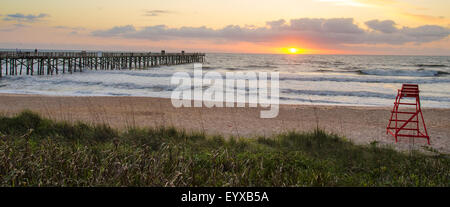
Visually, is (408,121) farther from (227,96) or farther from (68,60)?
→ (68,60)

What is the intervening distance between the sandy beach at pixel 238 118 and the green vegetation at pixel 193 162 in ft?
5.07

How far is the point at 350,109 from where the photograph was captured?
17.2 m

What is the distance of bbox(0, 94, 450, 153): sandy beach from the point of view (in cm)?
1095

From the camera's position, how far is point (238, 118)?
13.9m

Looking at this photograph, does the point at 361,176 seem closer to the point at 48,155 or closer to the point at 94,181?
the point at 94,181

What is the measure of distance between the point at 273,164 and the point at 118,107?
12.2 metres

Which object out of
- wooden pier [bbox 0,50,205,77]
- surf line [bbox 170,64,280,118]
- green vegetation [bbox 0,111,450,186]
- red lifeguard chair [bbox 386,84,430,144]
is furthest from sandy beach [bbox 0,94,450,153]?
wooden pier [bbox 0,50,205,77]

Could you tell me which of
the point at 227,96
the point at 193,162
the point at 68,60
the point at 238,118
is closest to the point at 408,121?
the point at 238,118

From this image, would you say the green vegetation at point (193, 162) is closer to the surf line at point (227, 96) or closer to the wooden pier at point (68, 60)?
the surf line at point (227, 96)

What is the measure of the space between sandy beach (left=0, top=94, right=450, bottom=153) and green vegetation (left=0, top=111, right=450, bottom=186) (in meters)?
1.55

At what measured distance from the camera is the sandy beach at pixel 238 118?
35.9ft

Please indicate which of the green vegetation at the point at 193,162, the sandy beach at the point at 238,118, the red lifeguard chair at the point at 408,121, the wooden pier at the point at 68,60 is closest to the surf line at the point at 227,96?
the sandy beach at the point at 238,118
